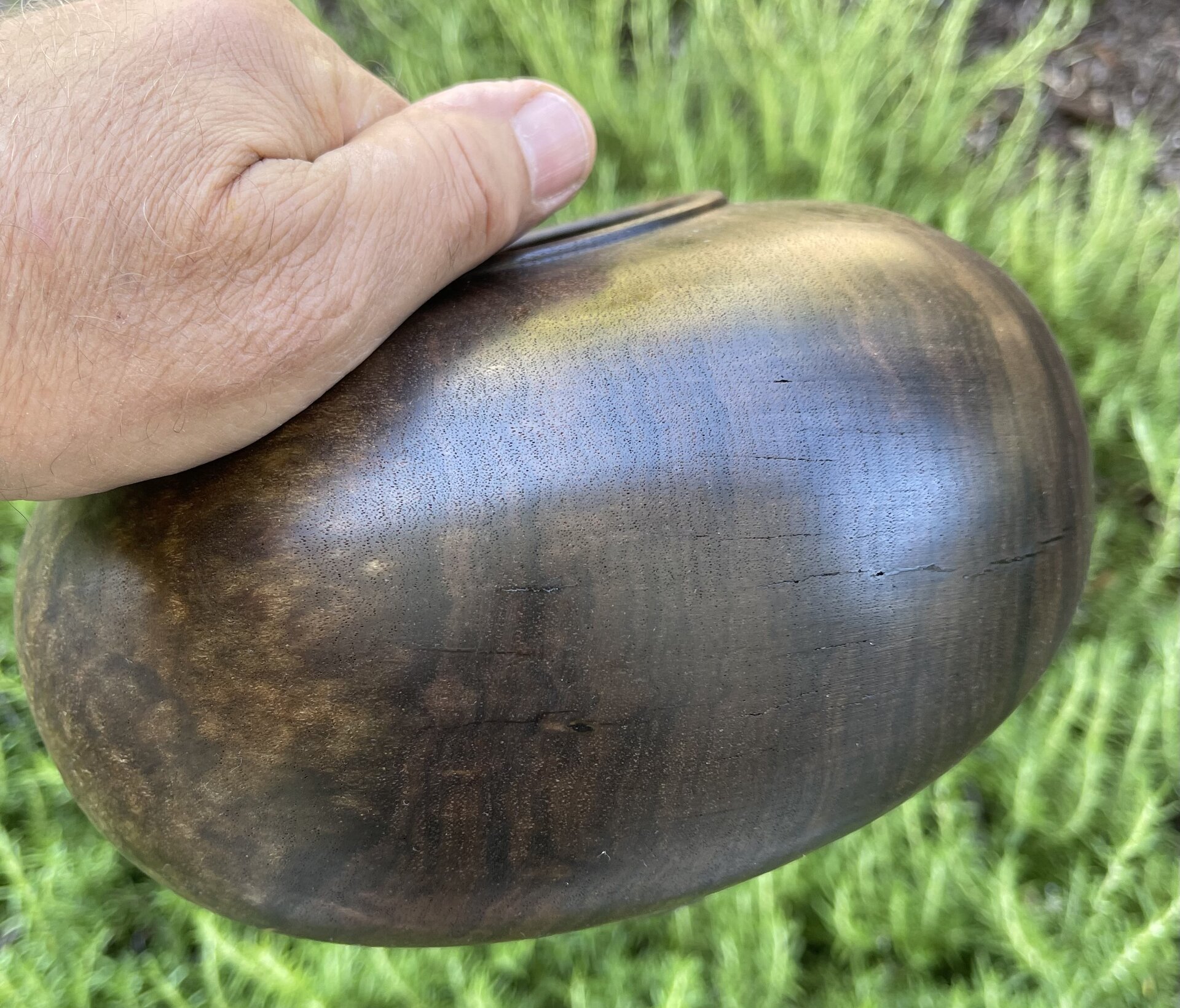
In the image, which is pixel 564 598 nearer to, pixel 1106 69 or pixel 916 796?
pixel 916 796

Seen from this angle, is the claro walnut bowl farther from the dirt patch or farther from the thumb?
the dirt patch

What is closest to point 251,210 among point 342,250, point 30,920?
point 342,250

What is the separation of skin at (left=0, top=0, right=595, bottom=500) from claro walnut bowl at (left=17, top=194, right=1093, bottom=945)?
0.14ft

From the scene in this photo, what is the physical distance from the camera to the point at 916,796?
1.21 metres

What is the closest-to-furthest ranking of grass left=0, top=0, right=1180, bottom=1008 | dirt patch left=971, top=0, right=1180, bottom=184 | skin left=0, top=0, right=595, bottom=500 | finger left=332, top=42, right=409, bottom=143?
skin left=0, top=0, right=595, bottom=500 → finger left=332, top=42, right=409, bottom=143 → grass left=0, top=0, right=1180, bottom=1008 → dirt patch left=971, top=0, right=1180, bottom=184

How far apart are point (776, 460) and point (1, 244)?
19.4 inches

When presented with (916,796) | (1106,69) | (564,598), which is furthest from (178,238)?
(1106,69)

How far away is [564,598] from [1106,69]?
5.85 ft

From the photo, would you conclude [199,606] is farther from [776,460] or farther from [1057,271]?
[1057,271]

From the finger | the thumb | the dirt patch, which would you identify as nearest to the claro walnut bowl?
the thumb

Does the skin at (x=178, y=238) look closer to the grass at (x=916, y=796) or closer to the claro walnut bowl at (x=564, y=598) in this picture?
the claro walnut bowl at (x=564, y=598)

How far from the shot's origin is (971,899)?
→ 116 cm

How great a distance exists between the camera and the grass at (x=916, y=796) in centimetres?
112

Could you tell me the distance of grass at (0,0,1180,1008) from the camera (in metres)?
1.12
